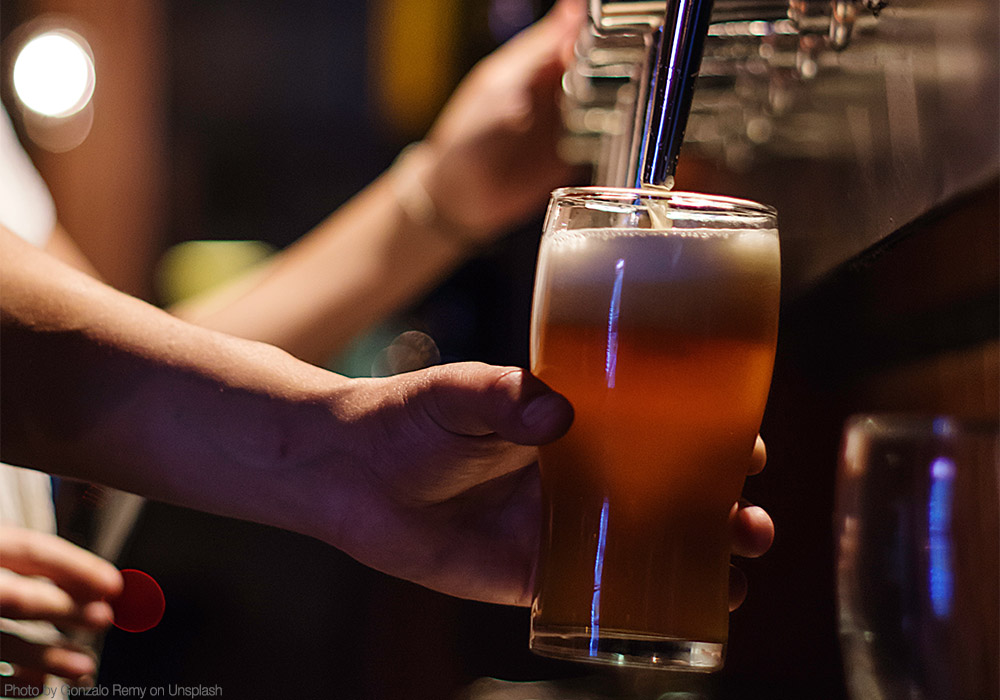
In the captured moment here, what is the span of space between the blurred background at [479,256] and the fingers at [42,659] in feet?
0.45

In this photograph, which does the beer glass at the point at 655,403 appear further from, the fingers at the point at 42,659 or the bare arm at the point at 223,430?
the fingers at the point at 42,659

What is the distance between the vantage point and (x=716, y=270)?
0.48 m

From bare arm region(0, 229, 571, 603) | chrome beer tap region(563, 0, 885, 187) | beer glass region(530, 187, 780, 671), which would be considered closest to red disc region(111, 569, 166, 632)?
bare arm region(0, 229, 571, 603)

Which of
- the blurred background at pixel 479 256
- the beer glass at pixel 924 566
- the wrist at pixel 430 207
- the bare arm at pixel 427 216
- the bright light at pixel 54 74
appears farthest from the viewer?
the bright light at pixel 54 74

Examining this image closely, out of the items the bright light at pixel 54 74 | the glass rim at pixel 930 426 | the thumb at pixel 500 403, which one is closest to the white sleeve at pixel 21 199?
the thumb at pixel 500 403

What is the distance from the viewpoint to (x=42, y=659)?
0.64m

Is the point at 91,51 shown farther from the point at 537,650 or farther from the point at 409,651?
the point at 537,650

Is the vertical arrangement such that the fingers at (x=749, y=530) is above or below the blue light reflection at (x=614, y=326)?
below

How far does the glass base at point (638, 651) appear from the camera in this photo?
1.59ft

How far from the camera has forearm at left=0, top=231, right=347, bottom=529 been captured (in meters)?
0.54

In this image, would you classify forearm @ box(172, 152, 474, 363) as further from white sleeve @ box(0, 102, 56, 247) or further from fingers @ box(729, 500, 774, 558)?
fingers @ box(729, 500, 774, 558)

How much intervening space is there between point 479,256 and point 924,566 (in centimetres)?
206

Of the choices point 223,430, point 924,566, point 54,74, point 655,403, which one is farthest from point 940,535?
point 54,74

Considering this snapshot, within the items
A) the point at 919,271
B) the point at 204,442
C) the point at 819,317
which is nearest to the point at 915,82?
the point at 919,271
